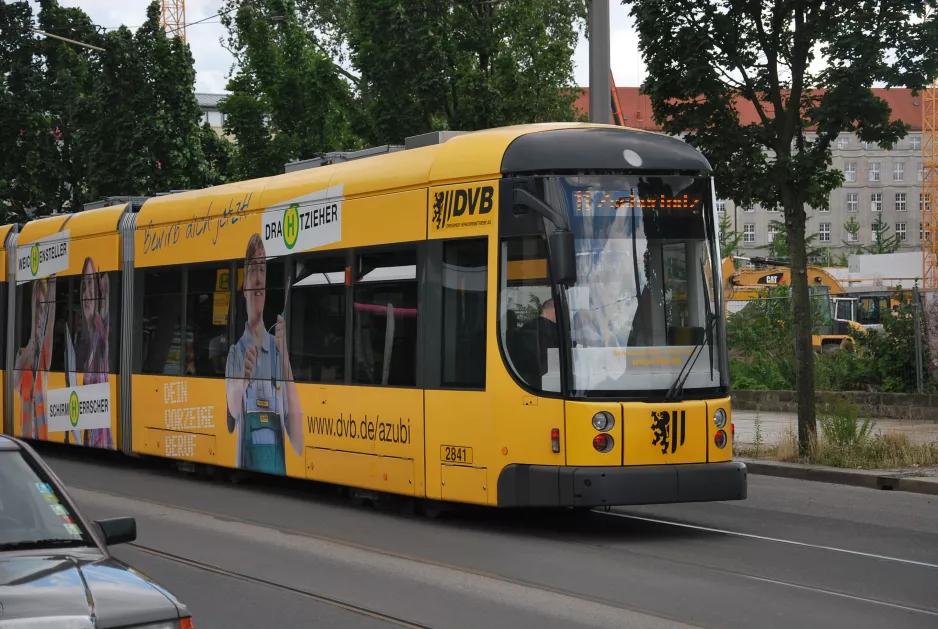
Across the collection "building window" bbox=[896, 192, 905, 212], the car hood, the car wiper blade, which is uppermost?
"building window" bbox=[896, 192, 905, 212]

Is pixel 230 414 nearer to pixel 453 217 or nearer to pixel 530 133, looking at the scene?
pixel 453 217

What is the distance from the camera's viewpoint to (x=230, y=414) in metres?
14.4

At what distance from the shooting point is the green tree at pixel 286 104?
2698 cm

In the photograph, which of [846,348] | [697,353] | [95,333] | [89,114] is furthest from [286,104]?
[697,353]

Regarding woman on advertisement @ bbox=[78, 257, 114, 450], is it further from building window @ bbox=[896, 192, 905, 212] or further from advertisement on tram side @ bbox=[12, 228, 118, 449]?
building window @ bbox=[896, 192, 905, 212]

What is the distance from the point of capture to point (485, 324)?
10.8m

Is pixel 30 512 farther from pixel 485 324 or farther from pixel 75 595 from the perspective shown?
pixel 485 324

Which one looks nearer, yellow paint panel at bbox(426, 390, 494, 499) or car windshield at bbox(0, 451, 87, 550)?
car windshield at bbox(0, 451, 87, 550)

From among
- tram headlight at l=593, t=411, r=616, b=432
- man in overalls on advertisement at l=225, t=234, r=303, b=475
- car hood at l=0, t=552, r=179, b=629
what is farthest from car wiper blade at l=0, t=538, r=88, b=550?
man in overalls on advertisement at l=225, t=234, r=303, b=475

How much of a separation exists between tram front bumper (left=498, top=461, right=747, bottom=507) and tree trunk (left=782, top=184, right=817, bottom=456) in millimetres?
6195

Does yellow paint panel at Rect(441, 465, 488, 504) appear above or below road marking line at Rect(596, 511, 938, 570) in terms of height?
above

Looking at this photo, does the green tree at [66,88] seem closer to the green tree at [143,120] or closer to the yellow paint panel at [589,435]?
the green tree at [143,120]

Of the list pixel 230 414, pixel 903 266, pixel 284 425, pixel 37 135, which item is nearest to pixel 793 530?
pixel 284 425

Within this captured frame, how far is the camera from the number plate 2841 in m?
10.9
